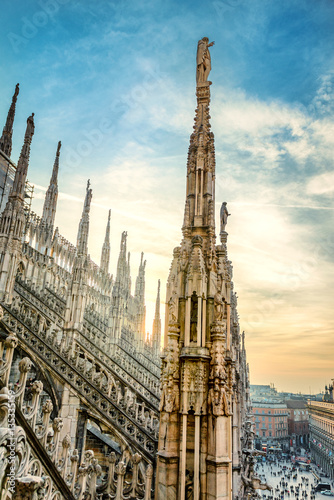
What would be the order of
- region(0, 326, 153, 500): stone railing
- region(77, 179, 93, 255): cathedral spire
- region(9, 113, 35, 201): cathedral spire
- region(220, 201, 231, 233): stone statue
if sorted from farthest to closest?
region(77, 179, 93, 255): cathedral spire, region(9, 113, 35, 201): cathedral spire, region(220, 201, 231, 233): stone statue, region(0, 326, 153, 500): stone railing

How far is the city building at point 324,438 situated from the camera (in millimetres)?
55544

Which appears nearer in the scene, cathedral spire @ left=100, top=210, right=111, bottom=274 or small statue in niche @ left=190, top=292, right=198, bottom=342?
small statue in niche @ left=190, top=292, right=198, bottom=342

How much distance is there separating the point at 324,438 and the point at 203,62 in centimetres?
7358

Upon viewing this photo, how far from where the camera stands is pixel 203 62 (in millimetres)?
6297

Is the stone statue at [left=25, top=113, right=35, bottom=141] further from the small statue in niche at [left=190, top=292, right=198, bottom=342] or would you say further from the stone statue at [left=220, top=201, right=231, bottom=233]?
the small statue in niche at [left=190, top=292, right=198, bottom=342]

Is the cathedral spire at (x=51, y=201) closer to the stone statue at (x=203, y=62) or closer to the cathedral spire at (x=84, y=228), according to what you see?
the cathedral spire at (x=84, y=228)

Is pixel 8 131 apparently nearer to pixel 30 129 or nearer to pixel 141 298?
pixel 30 129

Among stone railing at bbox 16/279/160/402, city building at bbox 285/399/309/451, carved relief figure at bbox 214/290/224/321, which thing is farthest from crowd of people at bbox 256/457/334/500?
city building at bbox 285/399/309/451

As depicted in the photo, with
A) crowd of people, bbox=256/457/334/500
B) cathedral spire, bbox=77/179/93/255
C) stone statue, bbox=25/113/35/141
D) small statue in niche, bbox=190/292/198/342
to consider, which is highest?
stone statue, bbox=25/113/35/141

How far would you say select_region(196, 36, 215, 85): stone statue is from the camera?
6.19 metres

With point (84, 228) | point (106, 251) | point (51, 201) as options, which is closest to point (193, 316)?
point (84, 228)

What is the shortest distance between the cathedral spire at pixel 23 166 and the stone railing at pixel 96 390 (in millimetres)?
6391

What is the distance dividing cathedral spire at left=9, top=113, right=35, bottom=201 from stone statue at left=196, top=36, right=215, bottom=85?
44.5ft

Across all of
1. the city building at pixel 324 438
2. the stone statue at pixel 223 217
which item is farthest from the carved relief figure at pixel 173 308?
A: the city building at pixel 324 438
